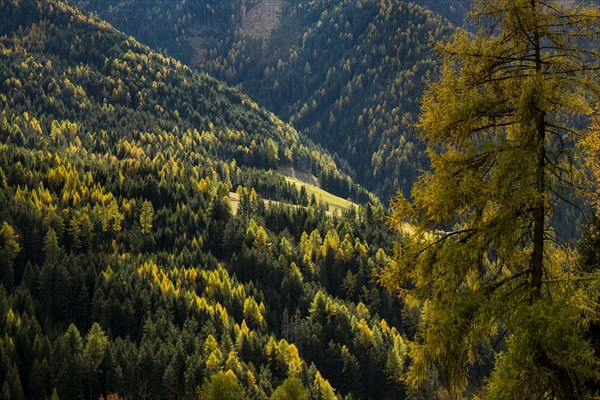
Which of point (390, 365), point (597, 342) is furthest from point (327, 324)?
point (597, 342)

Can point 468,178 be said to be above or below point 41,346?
above

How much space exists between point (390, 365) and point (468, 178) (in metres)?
153

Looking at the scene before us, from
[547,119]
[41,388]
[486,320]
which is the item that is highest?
[547,119]

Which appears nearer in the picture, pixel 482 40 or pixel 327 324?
pixel 482 40

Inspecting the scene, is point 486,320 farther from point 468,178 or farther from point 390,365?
point 390,365

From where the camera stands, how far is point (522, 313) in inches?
667

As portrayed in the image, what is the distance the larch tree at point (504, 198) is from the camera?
17.1 meters

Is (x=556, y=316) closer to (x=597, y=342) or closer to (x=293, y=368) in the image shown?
(x=597, y=342)

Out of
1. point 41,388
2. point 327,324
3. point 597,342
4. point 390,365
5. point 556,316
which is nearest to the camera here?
point 556,316

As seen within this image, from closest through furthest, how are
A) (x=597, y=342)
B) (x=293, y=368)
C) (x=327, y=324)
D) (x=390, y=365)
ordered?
(x=597, y=342), (x=293, y=368), (x=390, y=365), (x=327, y=324)

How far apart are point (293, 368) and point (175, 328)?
116 ft

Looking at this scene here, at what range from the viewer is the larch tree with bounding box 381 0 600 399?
17078 mm

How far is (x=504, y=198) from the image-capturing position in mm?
17438

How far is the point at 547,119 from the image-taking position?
18.1 m
